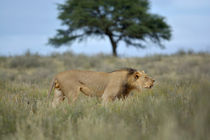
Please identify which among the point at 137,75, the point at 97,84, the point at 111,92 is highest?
the point at 137,75

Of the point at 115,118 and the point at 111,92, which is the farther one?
the point at 111,92

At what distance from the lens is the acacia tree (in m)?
31.2

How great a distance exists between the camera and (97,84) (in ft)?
22.5

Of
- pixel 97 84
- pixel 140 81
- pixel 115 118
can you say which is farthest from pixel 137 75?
pixel 115 118

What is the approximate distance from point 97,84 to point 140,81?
1.16 m

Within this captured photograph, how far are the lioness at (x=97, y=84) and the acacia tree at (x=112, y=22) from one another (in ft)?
77.5

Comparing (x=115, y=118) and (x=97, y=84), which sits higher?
(x=97, y=84)

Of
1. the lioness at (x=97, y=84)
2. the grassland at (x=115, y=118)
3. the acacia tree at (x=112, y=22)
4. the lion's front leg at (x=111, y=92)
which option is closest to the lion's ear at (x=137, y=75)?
the lioness at (x=97, y=84)

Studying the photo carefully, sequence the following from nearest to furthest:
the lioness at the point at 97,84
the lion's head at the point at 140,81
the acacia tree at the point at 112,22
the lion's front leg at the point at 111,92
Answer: the lioness at the point at 97,84 → the lion's front leg at the point at 111,92 → the lion's head at the point at 140,81 → the acacia tree at the point at 112,22

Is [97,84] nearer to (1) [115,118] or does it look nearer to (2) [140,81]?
(2) [140,81]

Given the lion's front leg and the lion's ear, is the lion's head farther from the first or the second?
the lion's front leg

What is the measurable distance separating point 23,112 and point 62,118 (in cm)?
80

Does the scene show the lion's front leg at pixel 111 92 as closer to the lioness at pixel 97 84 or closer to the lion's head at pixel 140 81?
the lioness at pixel 97 84

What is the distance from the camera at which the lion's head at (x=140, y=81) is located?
23.3ft
